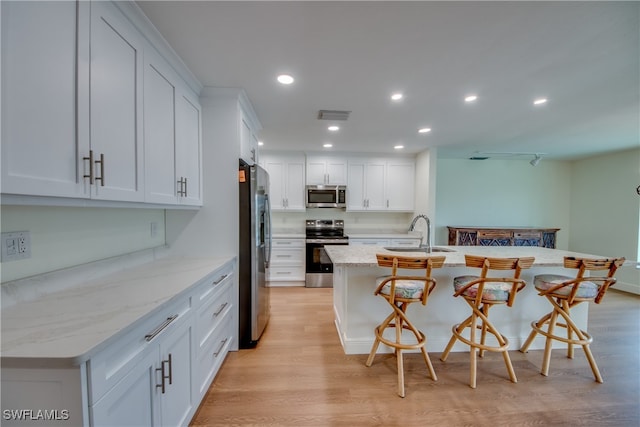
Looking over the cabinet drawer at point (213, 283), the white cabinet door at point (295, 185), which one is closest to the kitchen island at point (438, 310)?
the cabinet drawer at point (213, 283)

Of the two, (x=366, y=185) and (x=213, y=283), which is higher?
(x=366, y=185)

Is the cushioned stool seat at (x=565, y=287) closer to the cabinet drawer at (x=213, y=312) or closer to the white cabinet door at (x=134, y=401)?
the cabinet drawer at (x=213, y=312)

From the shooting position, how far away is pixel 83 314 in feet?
3.35

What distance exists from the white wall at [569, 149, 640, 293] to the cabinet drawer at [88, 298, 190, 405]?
21.4ft

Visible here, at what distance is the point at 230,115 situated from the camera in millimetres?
2312

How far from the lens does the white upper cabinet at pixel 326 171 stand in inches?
180

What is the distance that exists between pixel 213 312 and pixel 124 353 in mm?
894

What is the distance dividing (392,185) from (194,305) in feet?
13.1

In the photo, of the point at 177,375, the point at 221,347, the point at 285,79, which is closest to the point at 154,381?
the point at 177,375

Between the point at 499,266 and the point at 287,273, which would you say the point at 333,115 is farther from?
the point at 287,273

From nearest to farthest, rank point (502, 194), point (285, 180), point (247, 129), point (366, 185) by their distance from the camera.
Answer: point (247, 129), point (285, 180), point (366, 185), point (502, 194)

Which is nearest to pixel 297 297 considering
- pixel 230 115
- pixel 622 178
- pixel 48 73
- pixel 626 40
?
pixel 230 115

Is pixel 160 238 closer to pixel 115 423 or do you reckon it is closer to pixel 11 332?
pixel 11 332

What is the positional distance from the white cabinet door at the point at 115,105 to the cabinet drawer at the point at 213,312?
82 centimetres
